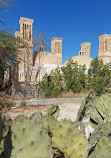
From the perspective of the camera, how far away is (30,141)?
0.60 meters

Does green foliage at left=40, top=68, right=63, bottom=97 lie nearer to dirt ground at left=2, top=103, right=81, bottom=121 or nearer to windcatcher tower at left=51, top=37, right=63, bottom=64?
dirt ground at left=2, top=103, right=81, bottom=121

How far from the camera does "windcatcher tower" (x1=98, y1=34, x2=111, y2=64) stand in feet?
82.9

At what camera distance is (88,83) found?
30.0 ft

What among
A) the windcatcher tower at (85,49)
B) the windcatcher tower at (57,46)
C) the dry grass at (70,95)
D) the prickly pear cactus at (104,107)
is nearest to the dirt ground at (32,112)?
the dry grass at (70,95)

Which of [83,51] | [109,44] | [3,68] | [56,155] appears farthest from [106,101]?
[83,51]

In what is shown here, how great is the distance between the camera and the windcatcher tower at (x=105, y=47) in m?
25.3

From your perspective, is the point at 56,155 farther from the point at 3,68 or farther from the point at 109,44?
the point at 109,44

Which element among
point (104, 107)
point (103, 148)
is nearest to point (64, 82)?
point (104, 107)

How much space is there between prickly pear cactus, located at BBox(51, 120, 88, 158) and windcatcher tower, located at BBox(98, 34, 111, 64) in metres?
26.4

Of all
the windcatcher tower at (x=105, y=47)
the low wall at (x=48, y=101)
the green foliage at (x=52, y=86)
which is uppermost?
the windcatcher tower at (x=105, y=47)

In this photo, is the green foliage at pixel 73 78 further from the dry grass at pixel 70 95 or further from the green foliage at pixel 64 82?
the dry grass at pixel 70 95

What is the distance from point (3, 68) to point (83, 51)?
2517cm

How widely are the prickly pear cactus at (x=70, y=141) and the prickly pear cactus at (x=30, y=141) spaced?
250mm

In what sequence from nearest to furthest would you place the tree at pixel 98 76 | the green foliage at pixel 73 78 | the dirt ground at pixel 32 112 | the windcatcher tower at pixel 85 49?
the dirt ground at pixel 32 112
the green foliage at pixel 73 78
the tree at pixel 98 76
the windcatcher tower at pixel 85 49
